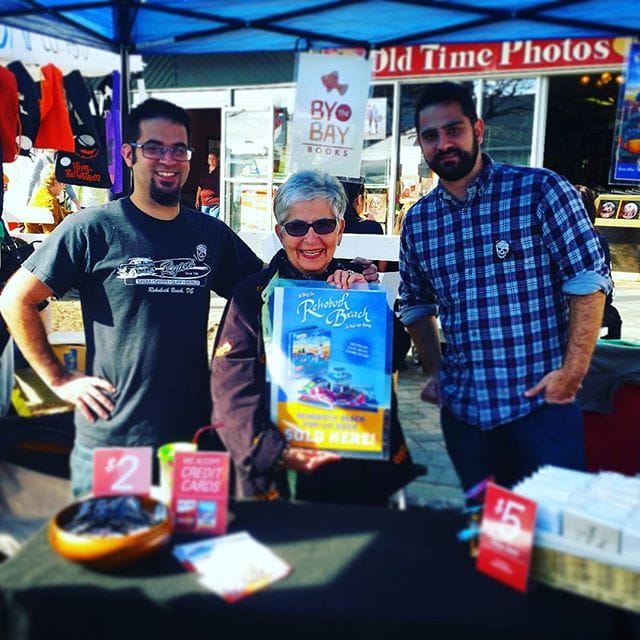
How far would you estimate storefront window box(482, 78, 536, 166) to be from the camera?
31.9 ft

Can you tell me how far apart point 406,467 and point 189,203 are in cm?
1196

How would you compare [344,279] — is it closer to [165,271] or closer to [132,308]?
[165,271]

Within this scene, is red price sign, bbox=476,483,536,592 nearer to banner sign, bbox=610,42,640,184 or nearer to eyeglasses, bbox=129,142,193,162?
eyeglasses, bbox=129,142,193,162

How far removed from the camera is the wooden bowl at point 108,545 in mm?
1462

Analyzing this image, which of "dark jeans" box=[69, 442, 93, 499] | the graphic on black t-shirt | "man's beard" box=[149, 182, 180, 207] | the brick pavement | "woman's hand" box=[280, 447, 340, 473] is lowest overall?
the brick pavement

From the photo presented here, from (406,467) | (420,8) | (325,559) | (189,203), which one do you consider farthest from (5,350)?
(189,203)

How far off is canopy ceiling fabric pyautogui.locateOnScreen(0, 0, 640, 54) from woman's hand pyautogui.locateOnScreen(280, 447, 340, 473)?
2.62 meters

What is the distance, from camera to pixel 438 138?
2369mm

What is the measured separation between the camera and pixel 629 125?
3467 millimetres

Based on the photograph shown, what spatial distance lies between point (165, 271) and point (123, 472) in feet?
2.86

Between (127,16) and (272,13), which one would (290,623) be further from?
(127,16)

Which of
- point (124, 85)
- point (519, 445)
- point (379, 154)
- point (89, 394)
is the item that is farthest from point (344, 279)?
point (379, 154)

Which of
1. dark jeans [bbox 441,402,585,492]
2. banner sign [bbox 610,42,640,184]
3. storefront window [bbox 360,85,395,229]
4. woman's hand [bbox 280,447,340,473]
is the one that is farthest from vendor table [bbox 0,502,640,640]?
storefront window [bbox 360,85,395,229]

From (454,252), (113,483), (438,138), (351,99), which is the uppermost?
(351,99)
